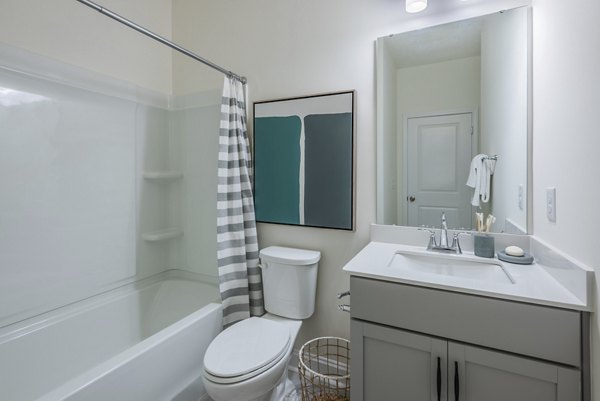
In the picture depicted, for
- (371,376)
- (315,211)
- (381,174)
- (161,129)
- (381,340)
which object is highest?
→ (161,129)

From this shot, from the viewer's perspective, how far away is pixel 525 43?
1328 millimetres

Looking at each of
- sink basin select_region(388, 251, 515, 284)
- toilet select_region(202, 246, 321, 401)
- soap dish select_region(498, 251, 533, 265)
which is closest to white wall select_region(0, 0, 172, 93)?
toilet select_region(202, 246, 321, 401)

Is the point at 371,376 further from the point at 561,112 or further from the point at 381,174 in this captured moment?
the point at 561,112

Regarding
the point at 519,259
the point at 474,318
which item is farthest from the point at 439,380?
the point at 519,259

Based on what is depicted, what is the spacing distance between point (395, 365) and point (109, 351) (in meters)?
1.73

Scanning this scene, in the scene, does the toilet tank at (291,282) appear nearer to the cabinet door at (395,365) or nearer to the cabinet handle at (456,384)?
the cabinet door at (395,365)

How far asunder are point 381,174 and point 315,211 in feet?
1.50

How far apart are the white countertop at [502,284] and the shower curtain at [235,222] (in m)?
0.85

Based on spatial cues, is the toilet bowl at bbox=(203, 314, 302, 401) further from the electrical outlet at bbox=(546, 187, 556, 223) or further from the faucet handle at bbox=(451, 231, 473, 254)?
the electrical outlet at bbox=(546, 187, 556, 223)

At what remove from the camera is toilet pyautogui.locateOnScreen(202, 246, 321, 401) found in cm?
122

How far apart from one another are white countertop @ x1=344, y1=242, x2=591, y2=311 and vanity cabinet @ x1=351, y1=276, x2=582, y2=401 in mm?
27

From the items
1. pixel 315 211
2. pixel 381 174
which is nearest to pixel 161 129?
pixel 315 211

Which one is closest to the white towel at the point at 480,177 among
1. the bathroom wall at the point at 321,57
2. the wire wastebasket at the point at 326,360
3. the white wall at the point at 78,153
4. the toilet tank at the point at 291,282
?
the bathroom wall at the point at 321,57

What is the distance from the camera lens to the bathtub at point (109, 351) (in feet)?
3.90
